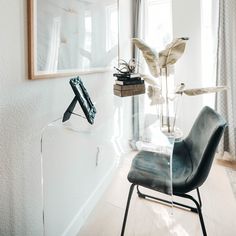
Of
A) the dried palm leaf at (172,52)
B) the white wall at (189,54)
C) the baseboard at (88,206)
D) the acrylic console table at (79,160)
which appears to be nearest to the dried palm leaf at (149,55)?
the dried palm leaf at (172,52)

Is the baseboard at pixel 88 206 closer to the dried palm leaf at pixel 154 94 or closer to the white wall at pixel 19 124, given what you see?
the white wall at pixel 19 124

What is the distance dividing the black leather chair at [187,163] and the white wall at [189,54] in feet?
3.04

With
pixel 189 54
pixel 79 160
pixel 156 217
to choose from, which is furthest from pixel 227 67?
pixel 79 160

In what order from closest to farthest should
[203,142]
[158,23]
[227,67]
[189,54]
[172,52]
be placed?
[203,142] → [172,52] → [227,67] → [189,54] → [158,23]

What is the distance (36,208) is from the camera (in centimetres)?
119

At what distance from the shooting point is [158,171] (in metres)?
1.45

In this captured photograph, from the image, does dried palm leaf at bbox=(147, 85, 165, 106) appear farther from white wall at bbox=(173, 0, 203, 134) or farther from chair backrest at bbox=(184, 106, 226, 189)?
white wall at bbox=(173, 0, 203, 134)

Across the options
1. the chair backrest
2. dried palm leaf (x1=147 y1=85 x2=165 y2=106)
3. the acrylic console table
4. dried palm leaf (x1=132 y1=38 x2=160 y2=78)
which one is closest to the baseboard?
the acrylic console table

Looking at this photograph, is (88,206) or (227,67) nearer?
(88,206)

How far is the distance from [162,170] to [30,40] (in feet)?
3.48

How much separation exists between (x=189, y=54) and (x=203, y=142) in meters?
1.61

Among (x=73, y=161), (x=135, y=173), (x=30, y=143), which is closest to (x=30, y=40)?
(x=30, y=143)

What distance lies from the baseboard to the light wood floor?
4cm

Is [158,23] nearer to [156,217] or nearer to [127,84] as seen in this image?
[127,84]
